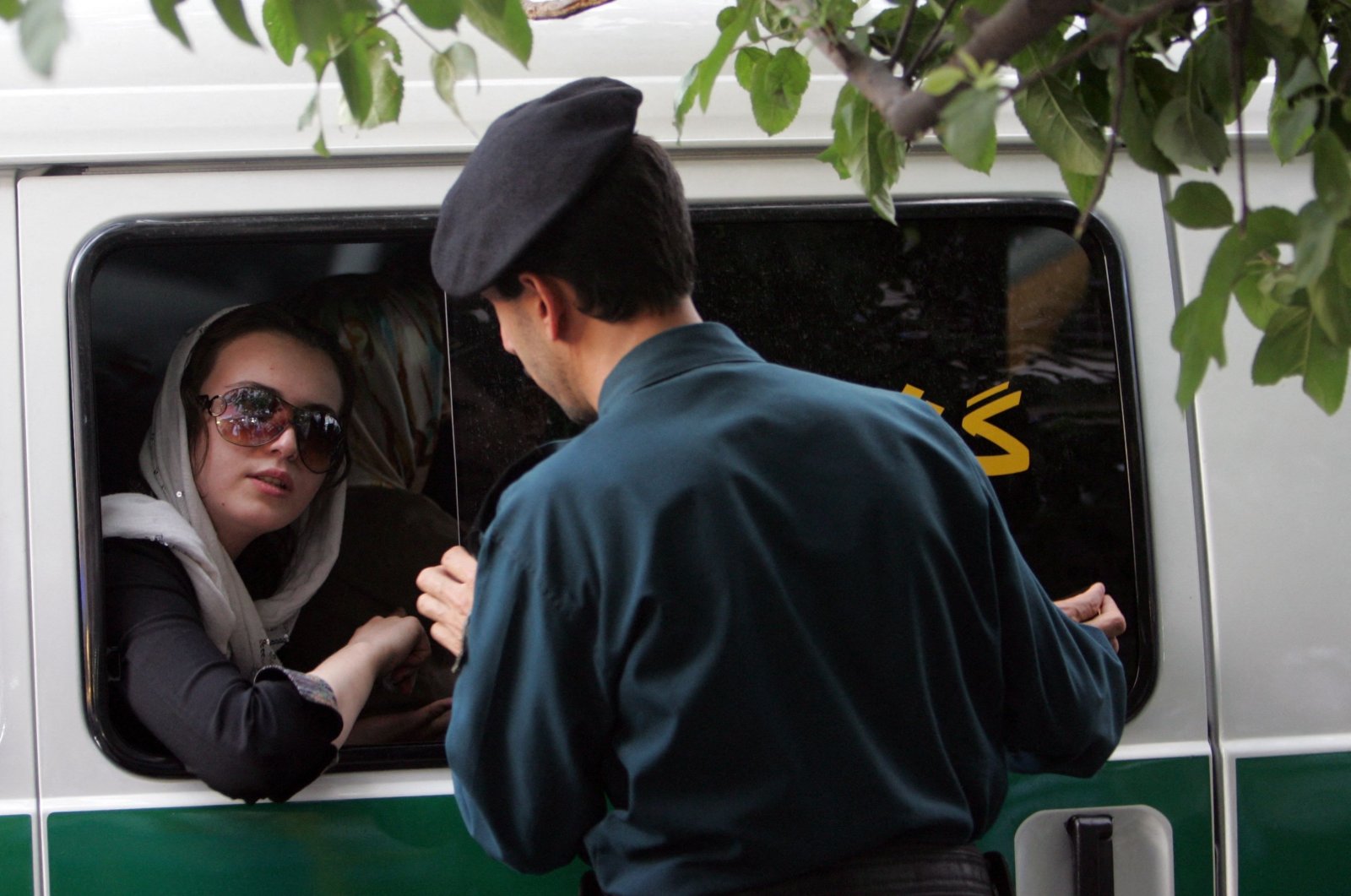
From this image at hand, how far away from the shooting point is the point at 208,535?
2.45m

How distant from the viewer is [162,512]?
7.64 feet

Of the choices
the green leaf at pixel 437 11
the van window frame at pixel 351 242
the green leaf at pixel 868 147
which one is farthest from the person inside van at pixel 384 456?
the green leaf at pixel 437 11

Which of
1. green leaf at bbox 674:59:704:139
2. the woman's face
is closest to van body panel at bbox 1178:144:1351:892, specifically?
green leaf at bbox 674:59:704:139

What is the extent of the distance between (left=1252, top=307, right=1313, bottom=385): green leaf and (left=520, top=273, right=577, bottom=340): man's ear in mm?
761

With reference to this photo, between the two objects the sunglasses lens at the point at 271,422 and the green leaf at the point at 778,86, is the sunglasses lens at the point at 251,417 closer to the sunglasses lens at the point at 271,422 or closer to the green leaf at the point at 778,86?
the sunglasses lens at the point at 271,422

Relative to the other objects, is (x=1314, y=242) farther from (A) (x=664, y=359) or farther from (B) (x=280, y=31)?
(B) (x=280, y=31)

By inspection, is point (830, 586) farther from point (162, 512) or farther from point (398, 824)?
point (162, 512)

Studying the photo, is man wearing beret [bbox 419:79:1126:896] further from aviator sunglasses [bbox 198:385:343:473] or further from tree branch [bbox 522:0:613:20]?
aviator sunglasses [bbox 198:385:343:473]

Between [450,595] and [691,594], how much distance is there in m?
0.62

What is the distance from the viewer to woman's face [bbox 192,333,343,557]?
8.27ft

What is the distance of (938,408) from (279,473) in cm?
126

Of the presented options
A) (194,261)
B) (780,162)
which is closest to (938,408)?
(780,162)

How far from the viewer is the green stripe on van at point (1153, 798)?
87.7 inches

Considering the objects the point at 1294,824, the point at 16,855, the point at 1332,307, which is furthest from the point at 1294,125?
the point at 16,855
